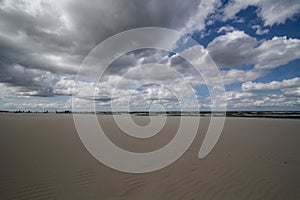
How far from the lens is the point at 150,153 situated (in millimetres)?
8633

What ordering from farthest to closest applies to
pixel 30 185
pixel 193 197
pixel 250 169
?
1. pixel 250 169
2. pixel 30 185
3. pixel 193 197

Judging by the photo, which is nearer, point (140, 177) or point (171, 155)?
point (140, 177)

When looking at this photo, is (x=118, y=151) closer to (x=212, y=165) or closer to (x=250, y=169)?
(x=212, y=165)

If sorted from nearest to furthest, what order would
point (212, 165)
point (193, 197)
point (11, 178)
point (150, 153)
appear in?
point (193, 197), point (11, 178), point (212, 165), point (150, 153)

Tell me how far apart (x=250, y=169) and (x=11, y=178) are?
854 centimetres

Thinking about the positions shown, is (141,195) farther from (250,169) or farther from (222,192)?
(250,169)

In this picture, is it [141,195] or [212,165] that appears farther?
[212,165]

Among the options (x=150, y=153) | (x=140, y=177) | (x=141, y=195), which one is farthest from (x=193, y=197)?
(x=150, y=153)

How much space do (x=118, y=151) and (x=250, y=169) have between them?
617 cm

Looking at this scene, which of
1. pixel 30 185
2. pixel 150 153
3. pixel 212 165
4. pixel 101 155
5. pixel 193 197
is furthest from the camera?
pixel 150 153

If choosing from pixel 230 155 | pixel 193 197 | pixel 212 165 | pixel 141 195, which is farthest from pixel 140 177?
pixel 230 155

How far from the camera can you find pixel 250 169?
A: 6.38m

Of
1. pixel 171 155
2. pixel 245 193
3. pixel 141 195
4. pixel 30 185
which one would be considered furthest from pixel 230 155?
pixel 30 185

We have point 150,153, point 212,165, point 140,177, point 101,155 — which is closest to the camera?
point 140,177
